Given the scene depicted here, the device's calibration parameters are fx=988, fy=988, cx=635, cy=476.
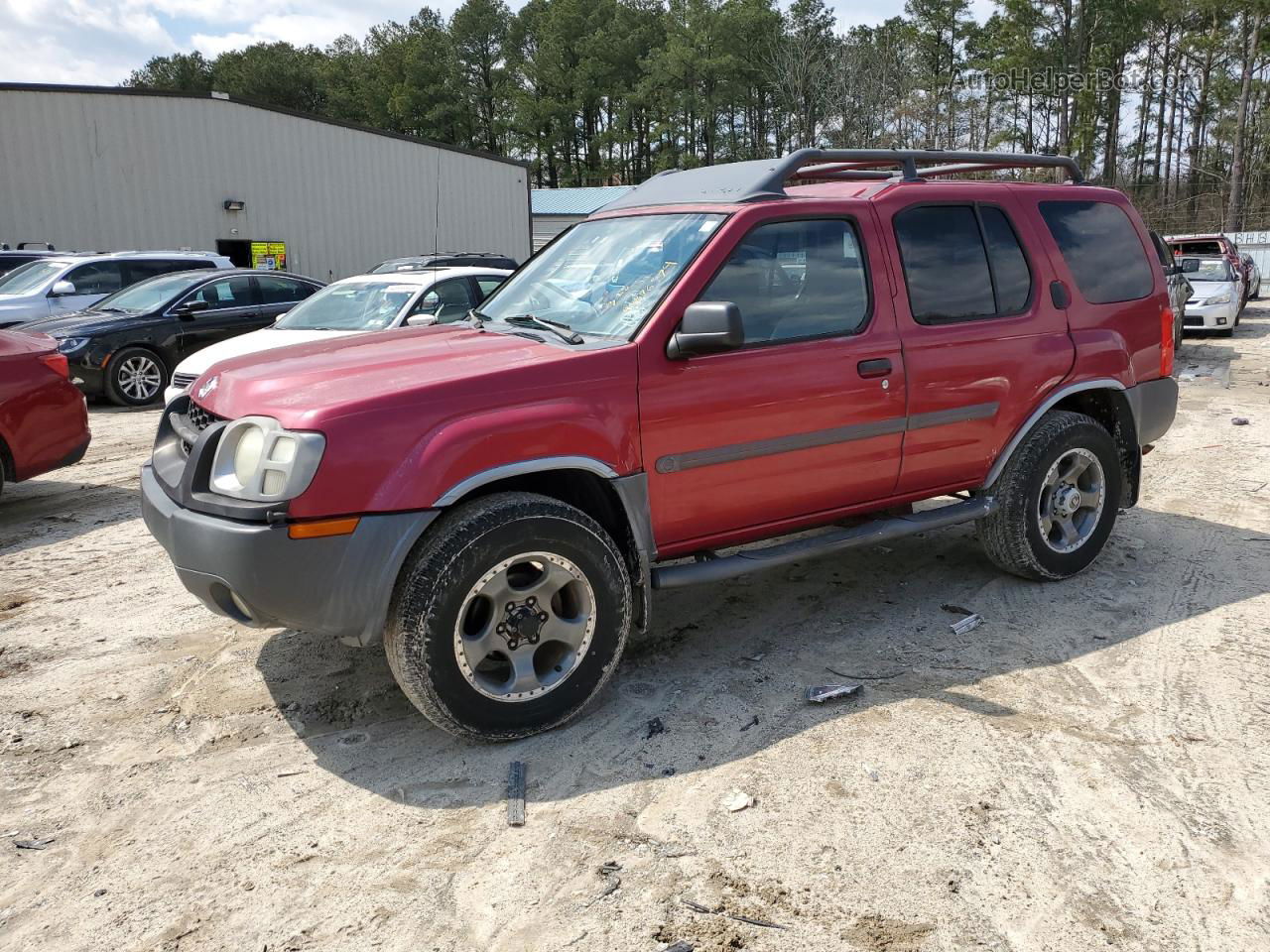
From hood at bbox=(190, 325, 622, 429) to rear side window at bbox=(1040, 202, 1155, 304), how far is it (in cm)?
282

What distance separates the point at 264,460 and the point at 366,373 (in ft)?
1.70

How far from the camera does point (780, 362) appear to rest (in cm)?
402

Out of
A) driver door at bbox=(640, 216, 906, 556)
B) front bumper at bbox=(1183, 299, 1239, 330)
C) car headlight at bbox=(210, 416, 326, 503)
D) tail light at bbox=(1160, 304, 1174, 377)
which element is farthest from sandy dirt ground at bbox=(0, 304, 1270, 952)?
front bumper at bbox=(1183, 299, 1239, 330)

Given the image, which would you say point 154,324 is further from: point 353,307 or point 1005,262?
point 1005,262

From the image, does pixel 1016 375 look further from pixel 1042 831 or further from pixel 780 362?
pixel 1042 831

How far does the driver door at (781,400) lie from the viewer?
383cm

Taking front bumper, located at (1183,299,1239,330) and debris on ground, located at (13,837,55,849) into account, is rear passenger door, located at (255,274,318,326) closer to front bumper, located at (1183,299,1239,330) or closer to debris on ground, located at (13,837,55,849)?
debris on ground, located at (13,837,55,849)

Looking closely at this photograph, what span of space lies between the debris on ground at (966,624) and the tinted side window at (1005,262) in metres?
1.48

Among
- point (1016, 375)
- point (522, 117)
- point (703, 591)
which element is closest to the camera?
point (1016, 375)

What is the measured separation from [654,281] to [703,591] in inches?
75.5

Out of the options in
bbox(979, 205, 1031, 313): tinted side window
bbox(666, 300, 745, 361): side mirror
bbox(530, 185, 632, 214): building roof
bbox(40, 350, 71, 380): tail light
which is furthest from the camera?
bbox(530, 185, 632, 214): building roof

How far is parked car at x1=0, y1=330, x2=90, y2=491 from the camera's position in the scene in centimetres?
646

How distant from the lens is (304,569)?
3.19m

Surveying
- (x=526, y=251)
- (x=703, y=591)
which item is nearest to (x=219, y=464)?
(x=703, y=591)
